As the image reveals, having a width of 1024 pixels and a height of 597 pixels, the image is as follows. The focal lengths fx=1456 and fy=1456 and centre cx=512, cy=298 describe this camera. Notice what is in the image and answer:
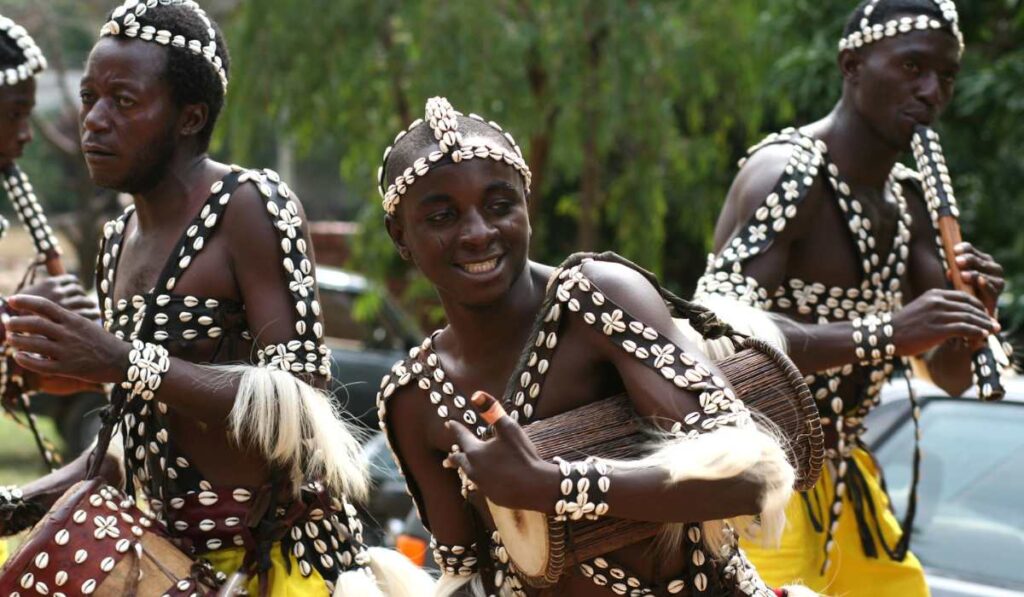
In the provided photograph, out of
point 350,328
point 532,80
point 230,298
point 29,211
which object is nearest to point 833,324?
point 230,298

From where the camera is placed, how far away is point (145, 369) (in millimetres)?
3082

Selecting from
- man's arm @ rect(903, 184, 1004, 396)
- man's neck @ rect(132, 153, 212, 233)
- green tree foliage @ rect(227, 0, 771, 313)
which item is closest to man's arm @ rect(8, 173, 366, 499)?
man's neck @ rect(132, 153, 212, 233)

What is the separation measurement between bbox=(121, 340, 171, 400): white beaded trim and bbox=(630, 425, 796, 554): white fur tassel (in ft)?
3.70

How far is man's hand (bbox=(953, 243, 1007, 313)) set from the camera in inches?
154

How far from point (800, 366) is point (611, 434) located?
1235 millimetres

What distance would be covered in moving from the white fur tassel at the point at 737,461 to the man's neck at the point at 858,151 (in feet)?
5.48

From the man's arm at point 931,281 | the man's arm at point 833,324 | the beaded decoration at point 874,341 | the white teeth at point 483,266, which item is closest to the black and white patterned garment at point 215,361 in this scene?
the white teeth at point 483,266

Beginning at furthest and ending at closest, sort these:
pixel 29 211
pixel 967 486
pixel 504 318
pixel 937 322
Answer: pixel 967 486
pixel 29 211
pixel 937 322
pixel 504 318

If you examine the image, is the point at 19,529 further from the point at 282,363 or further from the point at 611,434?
the point at 611,434

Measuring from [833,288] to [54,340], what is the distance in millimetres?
2102

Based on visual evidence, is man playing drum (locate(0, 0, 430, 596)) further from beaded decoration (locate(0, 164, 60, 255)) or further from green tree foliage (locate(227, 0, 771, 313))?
green tree foliage (locate(227, 0, 771, 313))

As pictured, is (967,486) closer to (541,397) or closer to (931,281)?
(931,281)

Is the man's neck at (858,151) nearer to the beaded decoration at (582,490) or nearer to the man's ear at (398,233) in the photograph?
the man's ear at (398,233)

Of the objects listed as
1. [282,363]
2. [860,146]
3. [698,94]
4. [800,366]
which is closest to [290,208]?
[282,363]
